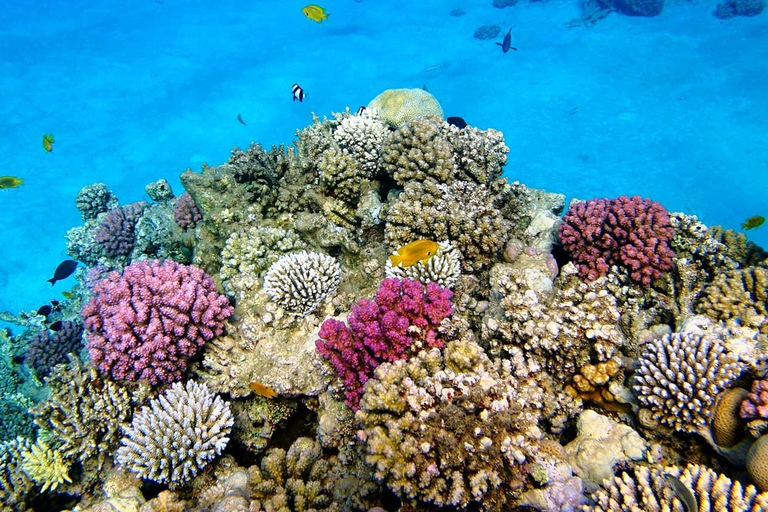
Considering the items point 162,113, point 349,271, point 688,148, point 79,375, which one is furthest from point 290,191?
point 162,113

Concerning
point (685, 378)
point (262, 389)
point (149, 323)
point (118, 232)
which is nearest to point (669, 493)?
point (685, 378)

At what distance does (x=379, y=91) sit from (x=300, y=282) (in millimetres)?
29144

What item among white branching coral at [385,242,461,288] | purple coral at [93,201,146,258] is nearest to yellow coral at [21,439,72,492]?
white branching coral at [385,242,461,288]

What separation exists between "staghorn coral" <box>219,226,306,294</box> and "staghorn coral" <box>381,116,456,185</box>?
6.76ft

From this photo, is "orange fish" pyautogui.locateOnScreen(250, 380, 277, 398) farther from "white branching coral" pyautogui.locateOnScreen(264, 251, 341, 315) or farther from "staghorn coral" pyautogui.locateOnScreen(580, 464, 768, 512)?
"staghorn coral" pyautogui.locateOnScreen(580, 464, 768, 512)

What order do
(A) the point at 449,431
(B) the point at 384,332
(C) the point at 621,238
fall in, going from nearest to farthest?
1. (A) the point at 449,431
2. (B) the point at 384,332
3. (C) the point at 621,238

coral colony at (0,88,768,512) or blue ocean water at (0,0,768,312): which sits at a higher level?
blue ocean water at (0,0,768,312)

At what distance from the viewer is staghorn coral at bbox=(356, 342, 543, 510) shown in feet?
9.23

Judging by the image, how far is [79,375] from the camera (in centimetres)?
457

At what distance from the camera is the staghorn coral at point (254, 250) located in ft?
19.2

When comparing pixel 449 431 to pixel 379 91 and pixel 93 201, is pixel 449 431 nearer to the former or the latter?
pixel 93 201

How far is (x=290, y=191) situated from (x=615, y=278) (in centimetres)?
525

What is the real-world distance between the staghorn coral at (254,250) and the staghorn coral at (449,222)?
1799 mm

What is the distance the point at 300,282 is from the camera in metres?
4.90
